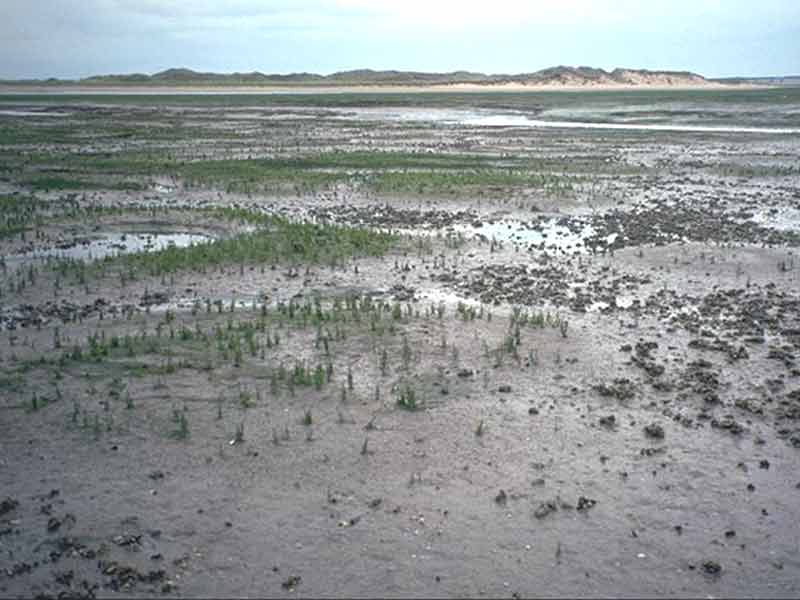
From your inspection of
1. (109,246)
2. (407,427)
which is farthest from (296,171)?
(407,427)

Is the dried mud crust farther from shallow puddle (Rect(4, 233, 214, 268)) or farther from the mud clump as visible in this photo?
shallow puddle (Rect(4, 233, 214, 268))

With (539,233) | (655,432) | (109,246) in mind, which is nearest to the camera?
(655,432)

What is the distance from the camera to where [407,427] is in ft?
32.8

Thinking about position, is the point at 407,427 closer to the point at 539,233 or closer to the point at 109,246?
the point at 109,246

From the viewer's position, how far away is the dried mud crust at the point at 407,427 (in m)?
7.28

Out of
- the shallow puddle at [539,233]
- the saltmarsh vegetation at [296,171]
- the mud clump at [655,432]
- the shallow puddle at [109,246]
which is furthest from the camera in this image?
the saltmarsh vegetation at [296,171]

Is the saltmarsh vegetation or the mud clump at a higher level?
the saltmarsh vegetation

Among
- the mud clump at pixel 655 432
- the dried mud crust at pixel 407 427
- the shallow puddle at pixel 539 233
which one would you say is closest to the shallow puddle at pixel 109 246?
the dried mud crust at pixel 407 427

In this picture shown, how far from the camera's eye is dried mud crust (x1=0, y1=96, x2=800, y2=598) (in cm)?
728

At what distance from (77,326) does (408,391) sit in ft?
21.2

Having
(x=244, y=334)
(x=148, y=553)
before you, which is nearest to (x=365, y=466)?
(x=148, y=553)

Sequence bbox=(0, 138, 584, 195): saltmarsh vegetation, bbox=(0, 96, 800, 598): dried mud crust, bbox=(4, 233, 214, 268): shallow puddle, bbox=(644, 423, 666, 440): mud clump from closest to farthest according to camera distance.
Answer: bbox=(0, 96, 800, 598): dried mud crust
bbox=(644, 423, 666, 440): mud clump
bbox=(4, 233, 214, 268): shallow puddle
bbox=(0, 138, 584, 195): saltmarsh vegetation

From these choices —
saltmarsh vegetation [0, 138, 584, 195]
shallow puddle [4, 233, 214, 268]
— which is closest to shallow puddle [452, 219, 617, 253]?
saltmarsh vegetation [0, 138, 584, 195]

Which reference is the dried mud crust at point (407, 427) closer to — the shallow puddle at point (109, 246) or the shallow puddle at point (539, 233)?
the shallow puddle at point (539, 233)
